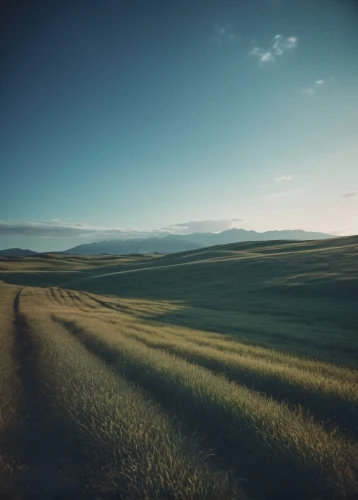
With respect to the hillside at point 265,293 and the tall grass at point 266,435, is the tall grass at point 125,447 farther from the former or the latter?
the hillside at point 265,293

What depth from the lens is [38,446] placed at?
6230 millimetres

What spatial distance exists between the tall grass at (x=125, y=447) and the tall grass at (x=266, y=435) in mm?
802

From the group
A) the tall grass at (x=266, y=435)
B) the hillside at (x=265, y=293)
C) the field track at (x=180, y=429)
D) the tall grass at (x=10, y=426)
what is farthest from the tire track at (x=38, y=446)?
the hillside at (x=265, y=293)

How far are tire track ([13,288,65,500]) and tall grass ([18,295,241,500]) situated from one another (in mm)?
250

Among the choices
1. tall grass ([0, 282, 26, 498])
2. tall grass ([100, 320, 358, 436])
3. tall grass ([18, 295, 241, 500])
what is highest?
tall grass ([18, 295, 241, 500])

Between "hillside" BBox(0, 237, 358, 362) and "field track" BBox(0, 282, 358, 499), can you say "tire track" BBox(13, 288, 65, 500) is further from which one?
"hillside" BBox(0, 237, 358, 362)

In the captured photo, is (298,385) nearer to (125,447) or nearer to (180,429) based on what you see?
(180,429)

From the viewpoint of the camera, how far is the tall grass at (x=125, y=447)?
455 cm

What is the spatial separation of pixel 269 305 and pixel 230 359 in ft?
70.8

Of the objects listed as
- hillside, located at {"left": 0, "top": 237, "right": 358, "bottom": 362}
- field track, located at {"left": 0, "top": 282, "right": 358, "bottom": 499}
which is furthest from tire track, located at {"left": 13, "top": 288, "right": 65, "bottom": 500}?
hillside, located at {"left": 0, "top": 237, "right": 358, "bottom": 362}

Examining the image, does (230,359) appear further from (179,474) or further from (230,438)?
(179,474)

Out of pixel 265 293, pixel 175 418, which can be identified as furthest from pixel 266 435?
pixel 265 293

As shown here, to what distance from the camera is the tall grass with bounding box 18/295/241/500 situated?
4.55m

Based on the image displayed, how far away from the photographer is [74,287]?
238ft
